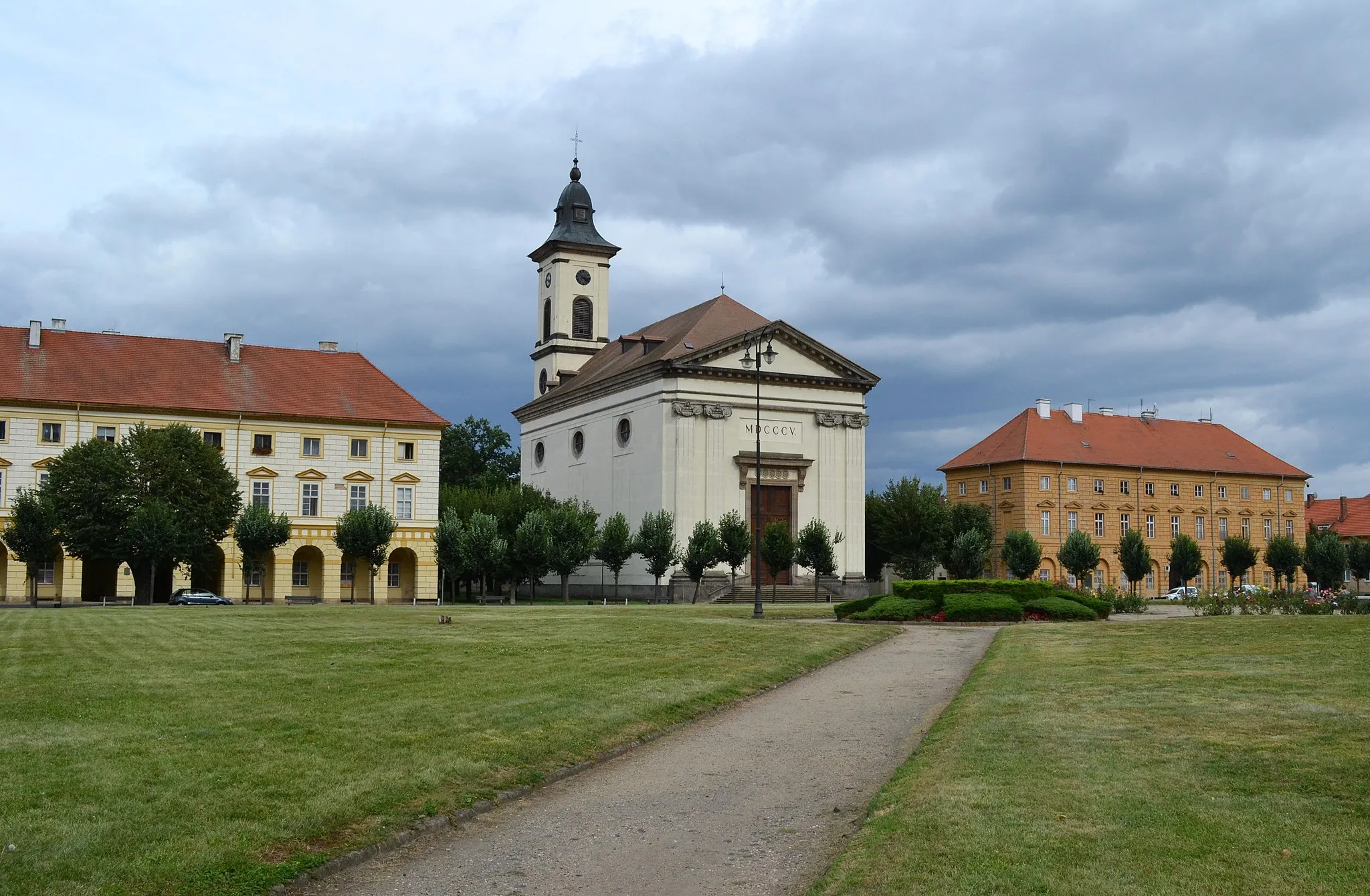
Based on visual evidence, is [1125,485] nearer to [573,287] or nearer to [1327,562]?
[1327,562]

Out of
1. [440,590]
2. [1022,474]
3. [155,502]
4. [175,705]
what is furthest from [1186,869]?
[1022,474]

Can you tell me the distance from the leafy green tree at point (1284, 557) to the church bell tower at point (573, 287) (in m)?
48.2

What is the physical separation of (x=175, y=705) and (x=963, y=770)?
30.5ft

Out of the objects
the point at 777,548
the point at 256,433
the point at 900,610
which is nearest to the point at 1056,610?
the point at 900,610

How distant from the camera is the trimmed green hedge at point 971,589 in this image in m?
39.5

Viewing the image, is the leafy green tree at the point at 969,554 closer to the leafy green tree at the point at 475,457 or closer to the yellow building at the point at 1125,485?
the yellow building at the point at 1125,485

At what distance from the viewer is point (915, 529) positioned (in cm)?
7612

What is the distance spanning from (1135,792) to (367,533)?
51.1m

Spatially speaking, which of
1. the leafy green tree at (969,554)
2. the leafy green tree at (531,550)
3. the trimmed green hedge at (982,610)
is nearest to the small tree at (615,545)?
the leafy green tree at (531,550)

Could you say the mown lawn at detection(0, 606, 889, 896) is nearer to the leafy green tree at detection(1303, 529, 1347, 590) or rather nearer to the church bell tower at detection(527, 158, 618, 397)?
the church bell tower at detection(527, 158, 618, 397)

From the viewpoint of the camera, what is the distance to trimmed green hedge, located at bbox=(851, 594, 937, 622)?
38.0 m

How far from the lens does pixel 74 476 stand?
55.6 metres

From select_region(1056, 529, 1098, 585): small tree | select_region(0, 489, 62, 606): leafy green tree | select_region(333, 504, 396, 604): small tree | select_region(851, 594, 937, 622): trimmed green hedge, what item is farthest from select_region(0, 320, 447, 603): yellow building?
select_region(1056, 529, 1098, 585): small tree

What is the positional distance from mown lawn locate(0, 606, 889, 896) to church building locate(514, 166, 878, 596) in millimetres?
40787
